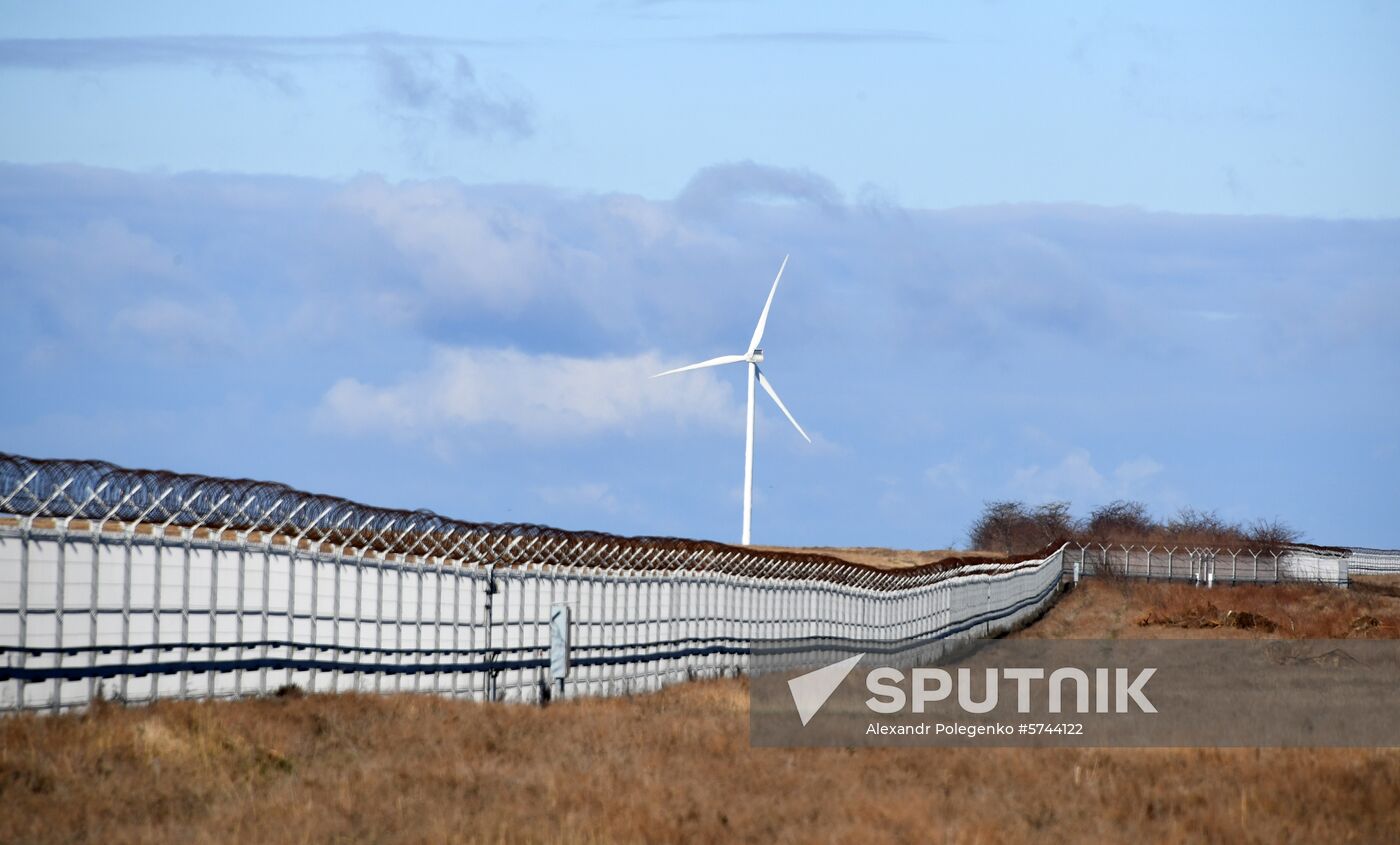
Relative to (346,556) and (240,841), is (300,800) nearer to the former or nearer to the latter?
(240,841)

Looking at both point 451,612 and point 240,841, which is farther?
point 451,612

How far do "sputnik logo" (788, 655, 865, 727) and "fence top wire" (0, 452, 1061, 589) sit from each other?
3842mm

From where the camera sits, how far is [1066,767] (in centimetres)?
2478

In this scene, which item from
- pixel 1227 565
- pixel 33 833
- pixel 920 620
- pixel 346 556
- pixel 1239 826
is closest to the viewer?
pixel 33 833

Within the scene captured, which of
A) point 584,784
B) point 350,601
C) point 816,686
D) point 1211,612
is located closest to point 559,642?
point 350,601

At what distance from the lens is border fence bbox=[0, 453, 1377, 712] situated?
22.3 meters

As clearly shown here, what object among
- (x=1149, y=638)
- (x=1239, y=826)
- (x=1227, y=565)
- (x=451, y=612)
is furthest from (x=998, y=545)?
(x=1239, y=826)

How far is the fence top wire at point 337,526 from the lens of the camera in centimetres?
2117

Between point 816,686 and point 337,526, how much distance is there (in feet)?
60.2

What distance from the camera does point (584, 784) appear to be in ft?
66.6

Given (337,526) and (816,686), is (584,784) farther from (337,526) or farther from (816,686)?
(816,686)

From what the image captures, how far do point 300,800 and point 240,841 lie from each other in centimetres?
232

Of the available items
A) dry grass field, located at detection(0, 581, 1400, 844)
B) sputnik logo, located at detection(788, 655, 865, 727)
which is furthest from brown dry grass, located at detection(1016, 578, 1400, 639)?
dry grass field, located at detection(0, 581, 1400, 844)

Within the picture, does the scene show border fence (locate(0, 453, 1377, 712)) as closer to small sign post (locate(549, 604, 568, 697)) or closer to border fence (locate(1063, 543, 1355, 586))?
small sign post (locate(549, 604, 568, 697))
